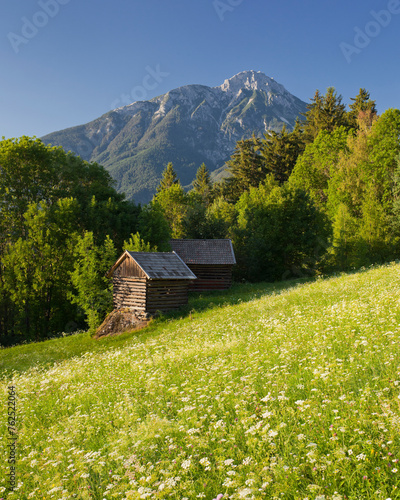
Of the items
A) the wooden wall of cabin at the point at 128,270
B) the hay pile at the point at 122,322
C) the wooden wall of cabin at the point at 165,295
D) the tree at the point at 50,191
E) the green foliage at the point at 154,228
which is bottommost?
the hay pile at the point at 122,322

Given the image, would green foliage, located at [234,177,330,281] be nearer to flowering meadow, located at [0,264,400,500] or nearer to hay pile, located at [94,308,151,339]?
hay pile, located at [94,308,151,339]

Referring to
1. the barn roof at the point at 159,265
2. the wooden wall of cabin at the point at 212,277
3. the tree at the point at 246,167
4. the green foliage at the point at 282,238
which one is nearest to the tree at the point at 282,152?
the tree at the point at 246,167

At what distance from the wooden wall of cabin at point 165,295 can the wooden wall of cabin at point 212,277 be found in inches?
398

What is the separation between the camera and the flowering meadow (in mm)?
3543

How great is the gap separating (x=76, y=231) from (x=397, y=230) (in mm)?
35242

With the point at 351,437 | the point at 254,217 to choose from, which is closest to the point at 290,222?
the point at 254,217

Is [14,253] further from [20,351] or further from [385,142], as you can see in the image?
[385,142]

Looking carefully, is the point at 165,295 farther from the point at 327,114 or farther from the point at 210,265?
the point at 327,114

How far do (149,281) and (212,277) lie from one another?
45.0ft

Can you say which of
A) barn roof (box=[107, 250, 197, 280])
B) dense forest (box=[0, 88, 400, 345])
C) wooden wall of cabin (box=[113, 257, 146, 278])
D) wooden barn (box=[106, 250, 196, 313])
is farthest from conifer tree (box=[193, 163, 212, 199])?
wooden wall of cabin (box=[113, 257, 146, 278])

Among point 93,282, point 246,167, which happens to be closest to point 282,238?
point 246,167

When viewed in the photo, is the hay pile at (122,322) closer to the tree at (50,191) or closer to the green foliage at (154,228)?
the tree at (50,191)

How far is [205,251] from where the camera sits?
124ft

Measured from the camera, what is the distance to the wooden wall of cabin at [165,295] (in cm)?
2467
